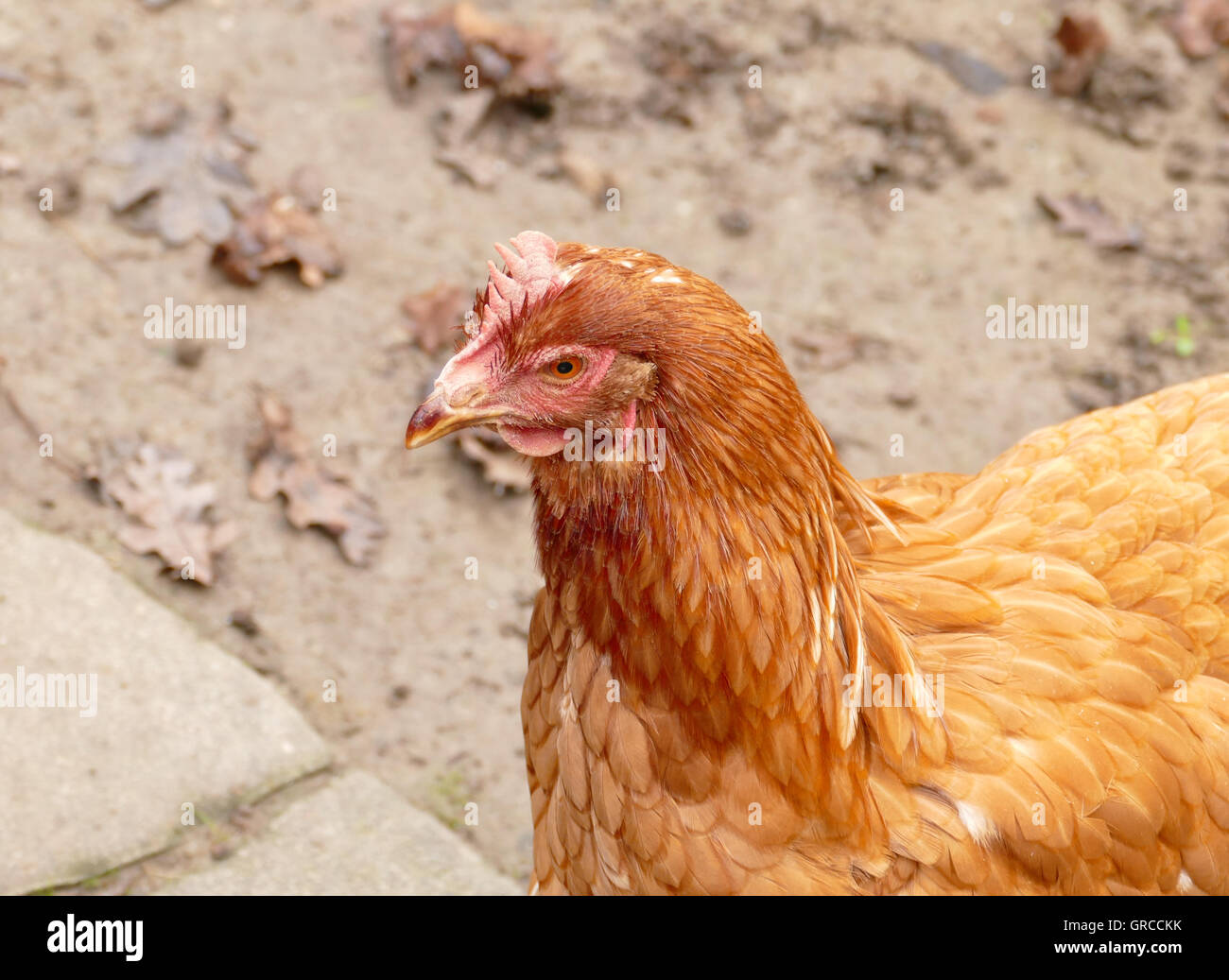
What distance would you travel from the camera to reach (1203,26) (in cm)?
564

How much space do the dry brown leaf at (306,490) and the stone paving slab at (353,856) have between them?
82cm

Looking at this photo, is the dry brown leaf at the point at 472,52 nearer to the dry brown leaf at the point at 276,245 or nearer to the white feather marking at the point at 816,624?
the dry brown leaf at the point at 276,245

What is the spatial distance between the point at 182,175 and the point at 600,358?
312 centimetres

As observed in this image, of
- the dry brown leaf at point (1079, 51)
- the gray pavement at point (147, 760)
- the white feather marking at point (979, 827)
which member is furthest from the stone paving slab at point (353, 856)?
the dry brown leaf at point (1079, 51)

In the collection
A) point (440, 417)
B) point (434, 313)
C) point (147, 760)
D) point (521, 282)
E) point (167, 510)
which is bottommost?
A: point (147, 760)

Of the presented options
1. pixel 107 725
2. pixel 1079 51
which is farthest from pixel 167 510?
pixel 1079 51

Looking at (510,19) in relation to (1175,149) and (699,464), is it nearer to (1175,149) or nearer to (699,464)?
(1175,149)

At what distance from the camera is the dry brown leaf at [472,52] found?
498 centimetres

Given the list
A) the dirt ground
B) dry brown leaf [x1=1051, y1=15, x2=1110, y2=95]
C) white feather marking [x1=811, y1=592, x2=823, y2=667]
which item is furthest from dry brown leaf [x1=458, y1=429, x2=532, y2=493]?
dry brown leaf [x1=1051, y1=15, x2=1110, y2=95]

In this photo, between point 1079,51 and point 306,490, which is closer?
point 306,490

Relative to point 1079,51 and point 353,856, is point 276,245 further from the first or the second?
point 1079,51

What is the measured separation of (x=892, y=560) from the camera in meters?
2.42

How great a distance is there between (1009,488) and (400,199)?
2.93 meters

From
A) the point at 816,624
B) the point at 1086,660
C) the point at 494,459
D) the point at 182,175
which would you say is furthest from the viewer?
the point at 182,175
